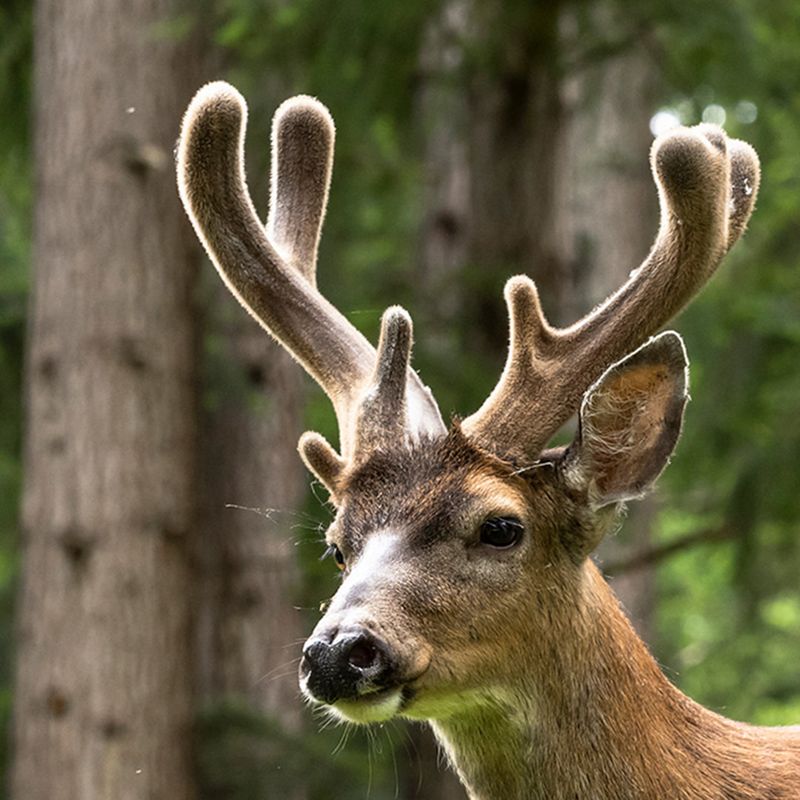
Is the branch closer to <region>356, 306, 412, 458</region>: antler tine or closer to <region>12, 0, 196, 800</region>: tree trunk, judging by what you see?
<region>12, 0, 196, 800</region>: tree trunk

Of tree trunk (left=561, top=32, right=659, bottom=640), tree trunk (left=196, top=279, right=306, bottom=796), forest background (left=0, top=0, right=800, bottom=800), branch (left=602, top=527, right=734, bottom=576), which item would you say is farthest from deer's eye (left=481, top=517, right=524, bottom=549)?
tree trunk (left=561, top=32, right=659, bottom=640)

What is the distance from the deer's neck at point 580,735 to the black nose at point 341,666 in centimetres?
53

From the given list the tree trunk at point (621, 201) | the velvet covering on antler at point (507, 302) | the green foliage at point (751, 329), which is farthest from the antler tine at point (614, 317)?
the tree trunk at point (621, 201)

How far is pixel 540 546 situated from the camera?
4852 mm

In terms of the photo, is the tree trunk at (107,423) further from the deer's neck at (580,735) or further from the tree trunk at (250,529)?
the deer's neck at (580,735)

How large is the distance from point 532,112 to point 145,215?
2154 mm

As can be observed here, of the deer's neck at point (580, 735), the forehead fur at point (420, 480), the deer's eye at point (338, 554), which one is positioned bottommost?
the deer's neck at point (580, 735)

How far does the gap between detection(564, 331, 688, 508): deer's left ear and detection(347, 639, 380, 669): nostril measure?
2.82ft

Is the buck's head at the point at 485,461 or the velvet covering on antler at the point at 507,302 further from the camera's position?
the velvet covering on antler at the point at 507,302

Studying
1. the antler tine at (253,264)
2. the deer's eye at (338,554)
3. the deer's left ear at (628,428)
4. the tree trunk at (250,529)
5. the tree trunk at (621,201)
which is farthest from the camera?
the tree trunk at (621,201)

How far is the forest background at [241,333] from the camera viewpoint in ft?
27.1

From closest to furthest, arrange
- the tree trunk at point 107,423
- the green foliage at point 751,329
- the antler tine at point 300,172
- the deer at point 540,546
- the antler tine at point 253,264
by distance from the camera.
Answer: the deer at point 540,546, the antler tine at point 253,264, the antler tine at point 300,172, the tree trunk at point 107,423, the green foliage at point 751,329

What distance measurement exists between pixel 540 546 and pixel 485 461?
28cm

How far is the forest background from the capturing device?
8273 millimetres
